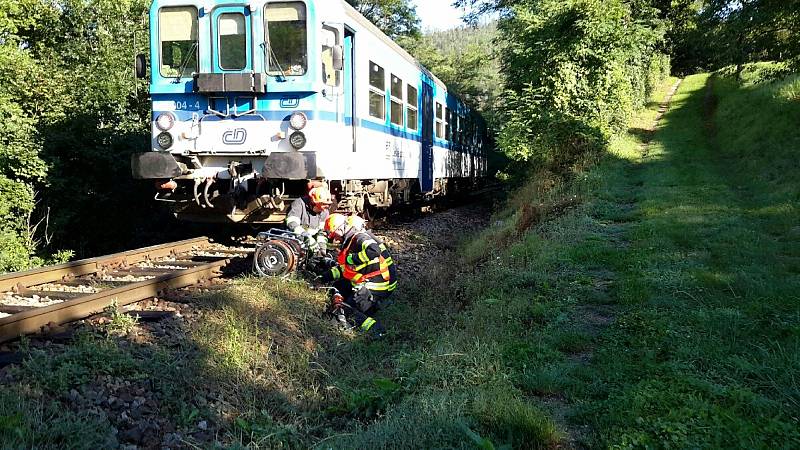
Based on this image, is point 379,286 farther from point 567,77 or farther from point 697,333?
Answer: point 567,77

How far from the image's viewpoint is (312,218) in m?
7.41

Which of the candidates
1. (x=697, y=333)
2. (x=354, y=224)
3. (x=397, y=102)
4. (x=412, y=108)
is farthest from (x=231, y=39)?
(x=697, y=333)

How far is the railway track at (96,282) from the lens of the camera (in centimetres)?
495

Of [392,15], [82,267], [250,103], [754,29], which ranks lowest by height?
[82,267]

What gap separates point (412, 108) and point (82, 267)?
24.7 feet

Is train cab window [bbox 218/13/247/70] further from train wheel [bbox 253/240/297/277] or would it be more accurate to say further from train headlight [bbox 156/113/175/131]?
train wheel [bbox 253/240/297/277]

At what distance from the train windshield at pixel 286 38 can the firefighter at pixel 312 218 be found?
1729 mm

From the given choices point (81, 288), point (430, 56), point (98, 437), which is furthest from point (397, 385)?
point (430, 56)

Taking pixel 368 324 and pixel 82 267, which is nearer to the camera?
pixel 368 324

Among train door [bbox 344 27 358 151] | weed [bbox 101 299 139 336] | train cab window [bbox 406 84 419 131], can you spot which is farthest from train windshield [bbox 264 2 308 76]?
train cab window [bbox 406 84 419 131]

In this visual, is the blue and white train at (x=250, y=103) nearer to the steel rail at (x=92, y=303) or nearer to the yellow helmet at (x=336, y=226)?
the steel rail at (x=92, y=303)

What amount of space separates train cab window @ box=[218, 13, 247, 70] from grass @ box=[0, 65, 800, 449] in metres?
3.19

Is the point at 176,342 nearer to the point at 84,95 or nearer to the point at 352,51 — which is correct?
the point at 352,51

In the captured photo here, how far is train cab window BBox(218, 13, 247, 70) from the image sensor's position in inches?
313
